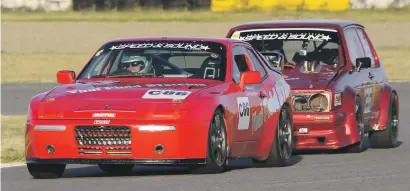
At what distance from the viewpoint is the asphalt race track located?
9.75m

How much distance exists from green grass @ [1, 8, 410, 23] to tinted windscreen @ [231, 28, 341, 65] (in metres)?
25.6

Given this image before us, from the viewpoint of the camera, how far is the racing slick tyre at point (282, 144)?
12.0 meters

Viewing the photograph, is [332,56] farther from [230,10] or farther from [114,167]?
[230,10]

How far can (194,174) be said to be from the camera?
1062cm

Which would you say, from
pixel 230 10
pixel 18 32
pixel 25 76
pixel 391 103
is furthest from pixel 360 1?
pixel 391 103

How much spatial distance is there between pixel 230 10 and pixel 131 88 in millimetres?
32718

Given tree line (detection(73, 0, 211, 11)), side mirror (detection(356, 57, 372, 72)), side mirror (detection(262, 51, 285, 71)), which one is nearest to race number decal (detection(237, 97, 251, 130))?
side mirror (detection(262, 51, 285, 71))

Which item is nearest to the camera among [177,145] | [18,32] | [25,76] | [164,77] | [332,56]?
[177,145]

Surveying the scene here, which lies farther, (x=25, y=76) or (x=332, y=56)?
(x=25, y=76)

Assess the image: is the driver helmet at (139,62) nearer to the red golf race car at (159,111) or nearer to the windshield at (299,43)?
the red golf race car at (159,111)

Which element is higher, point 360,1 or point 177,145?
point 177,145

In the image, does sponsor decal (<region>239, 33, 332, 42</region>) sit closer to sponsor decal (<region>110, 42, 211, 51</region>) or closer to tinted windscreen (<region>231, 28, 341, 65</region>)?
tinted windscreen (<region>231, 28, 341, 65</region>)

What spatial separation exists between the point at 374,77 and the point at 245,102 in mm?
4335

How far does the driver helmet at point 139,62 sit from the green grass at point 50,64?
59.2 ft
